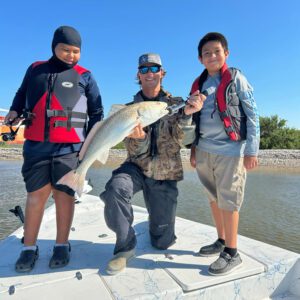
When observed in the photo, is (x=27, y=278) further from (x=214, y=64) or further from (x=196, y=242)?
(x=214, y=64)

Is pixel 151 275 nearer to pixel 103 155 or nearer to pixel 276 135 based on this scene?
pixel 103 155

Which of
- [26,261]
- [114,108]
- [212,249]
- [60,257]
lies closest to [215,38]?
[114,108]

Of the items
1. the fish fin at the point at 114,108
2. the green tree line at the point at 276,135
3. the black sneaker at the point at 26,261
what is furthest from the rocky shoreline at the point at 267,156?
the fish fin at the point at 114,108

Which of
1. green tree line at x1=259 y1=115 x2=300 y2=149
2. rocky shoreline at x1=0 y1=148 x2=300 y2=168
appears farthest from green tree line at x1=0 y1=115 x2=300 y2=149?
rocky shoreline at x1=0 y1=148 x2=300 y2=168

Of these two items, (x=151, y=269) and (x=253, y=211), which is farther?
(x=253, y=211)

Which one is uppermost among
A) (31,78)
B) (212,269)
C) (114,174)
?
(31,78)

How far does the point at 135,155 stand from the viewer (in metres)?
4.14

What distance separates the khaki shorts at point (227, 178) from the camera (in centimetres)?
346

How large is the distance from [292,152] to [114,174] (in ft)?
128

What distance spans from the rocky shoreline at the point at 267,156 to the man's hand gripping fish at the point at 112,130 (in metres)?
31.7

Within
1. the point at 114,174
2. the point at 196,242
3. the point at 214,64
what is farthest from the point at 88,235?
the point at 214,64

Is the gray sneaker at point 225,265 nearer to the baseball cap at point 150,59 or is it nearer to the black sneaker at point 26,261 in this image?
the black sneaker at point 26,261

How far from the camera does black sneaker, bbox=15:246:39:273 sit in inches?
131

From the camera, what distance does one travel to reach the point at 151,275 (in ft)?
10.5
